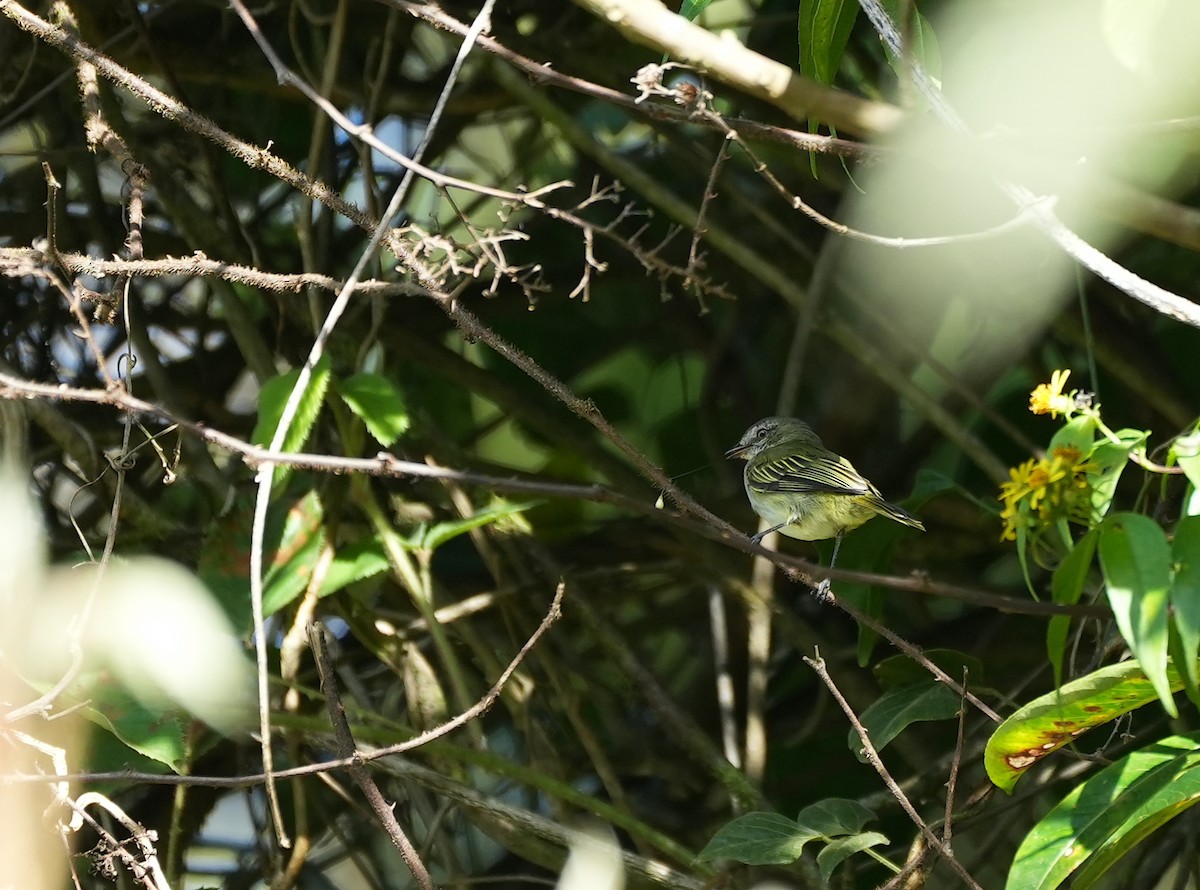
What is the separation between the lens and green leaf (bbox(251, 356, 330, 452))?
2232 millimetres

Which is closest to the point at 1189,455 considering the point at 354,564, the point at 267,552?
the point at 354,564

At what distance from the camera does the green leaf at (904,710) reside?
212 centimetres

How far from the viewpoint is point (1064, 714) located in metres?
1.79

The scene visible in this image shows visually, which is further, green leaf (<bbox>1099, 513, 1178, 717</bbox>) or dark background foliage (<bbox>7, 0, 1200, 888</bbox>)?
dark background foliage (<bbox>7, 0, 1200, 888</bbox>)

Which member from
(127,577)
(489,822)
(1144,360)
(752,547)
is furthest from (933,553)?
(752,547)

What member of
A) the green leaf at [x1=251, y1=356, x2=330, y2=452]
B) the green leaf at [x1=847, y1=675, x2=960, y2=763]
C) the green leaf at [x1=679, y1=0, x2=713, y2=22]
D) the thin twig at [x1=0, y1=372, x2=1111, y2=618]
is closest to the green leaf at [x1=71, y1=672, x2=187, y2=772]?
the green leaf at [x1=251, y1=356, x2=330, y2=452]

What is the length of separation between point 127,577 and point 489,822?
33.5 inches

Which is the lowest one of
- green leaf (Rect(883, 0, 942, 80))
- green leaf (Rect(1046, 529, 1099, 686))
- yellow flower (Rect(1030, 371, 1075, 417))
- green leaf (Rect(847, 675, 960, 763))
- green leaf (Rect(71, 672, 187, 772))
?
green leaf (Rect(71, 672, 187, 772))

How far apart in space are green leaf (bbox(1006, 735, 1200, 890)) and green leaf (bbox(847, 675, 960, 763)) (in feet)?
0.95

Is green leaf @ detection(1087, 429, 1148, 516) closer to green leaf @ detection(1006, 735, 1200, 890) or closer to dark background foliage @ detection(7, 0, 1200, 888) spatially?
green leaf @ detection(1006, 735, 1200, 890)

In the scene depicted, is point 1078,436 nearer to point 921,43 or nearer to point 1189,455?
point 1189,455

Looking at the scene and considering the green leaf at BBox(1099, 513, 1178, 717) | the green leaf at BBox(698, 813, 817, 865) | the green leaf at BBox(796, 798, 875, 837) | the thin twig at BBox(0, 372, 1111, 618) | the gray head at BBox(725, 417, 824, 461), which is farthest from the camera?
the gray head at BBox(725, 417, 824, 461)

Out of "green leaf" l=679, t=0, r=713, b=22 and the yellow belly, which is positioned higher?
"green leaf" l=679, t=0, r=713, b=22

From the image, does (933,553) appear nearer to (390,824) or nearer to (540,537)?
(540,537)
